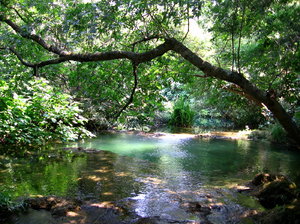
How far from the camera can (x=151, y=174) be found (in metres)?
6.64

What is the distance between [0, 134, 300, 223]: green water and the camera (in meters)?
4.70

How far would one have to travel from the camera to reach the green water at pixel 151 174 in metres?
4.70

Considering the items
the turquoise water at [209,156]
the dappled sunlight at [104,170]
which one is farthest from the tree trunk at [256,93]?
the dappled sunlight at [104,170]

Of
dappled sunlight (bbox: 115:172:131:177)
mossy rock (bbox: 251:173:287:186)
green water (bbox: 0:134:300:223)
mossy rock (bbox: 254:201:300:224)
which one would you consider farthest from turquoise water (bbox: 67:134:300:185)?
mossy rock (bbox: 254:201:300:224)

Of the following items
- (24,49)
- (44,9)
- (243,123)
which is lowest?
(243,123)

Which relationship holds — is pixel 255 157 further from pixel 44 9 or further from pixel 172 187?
pixel 44 9

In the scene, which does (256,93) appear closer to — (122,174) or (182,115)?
(122,174)

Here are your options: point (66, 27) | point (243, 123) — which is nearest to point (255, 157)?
point (66, 27)

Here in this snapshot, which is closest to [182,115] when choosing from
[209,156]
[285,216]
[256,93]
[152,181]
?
[209,156]

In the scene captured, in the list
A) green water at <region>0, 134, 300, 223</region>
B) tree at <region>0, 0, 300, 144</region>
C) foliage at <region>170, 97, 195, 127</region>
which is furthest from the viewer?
foliage at <region>170, 97, 195, 127</region>

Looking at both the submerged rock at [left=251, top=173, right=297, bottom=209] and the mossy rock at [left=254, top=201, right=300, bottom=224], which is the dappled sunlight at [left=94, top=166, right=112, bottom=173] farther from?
the mossy rock at [left=254, top=201, right=300, bottom=224]

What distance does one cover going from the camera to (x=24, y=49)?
698 cm

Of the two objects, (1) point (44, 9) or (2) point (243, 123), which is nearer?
(1) point (44, 9)

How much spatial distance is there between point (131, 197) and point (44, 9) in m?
5.59
